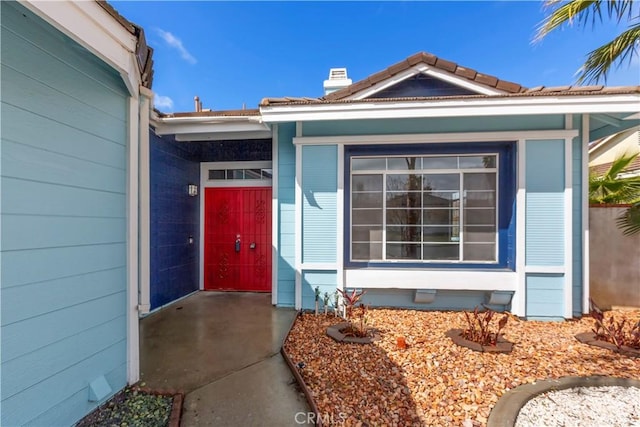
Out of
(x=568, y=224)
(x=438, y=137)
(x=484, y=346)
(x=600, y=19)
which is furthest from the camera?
(x=438, y=137)

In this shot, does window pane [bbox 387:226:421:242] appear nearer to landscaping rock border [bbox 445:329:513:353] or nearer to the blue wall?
landscaping rock border [bbox 445:329:513:353]

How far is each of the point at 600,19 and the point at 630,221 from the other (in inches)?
124

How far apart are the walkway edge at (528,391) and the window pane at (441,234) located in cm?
220

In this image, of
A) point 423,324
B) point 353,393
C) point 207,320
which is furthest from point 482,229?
point 207,320

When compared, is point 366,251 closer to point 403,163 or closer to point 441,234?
point 441,234

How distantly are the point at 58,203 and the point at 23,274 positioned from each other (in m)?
0.51

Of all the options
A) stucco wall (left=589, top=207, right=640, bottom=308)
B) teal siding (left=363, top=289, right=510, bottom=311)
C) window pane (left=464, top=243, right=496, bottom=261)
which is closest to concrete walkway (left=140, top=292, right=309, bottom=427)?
teal siding (left=363, top=289, right=510, bottom=311)

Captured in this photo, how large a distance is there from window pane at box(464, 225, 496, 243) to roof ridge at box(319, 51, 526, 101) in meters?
2.22

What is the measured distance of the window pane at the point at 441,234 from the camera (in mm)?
4320

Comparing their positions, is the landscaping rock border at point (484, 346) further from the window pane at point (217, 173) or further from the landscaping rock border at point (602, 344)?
the window pane at point (217, 173)

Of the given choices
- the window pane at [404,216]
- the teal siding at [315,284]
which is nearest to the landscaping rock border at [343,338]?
the teal siding at [315,284]

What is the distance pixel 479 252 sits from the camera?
4.27 meters

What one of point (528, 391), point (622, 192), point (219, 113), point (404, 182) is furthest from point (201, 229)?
point (622, 192)

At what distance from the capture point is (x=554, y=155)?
154 inches
